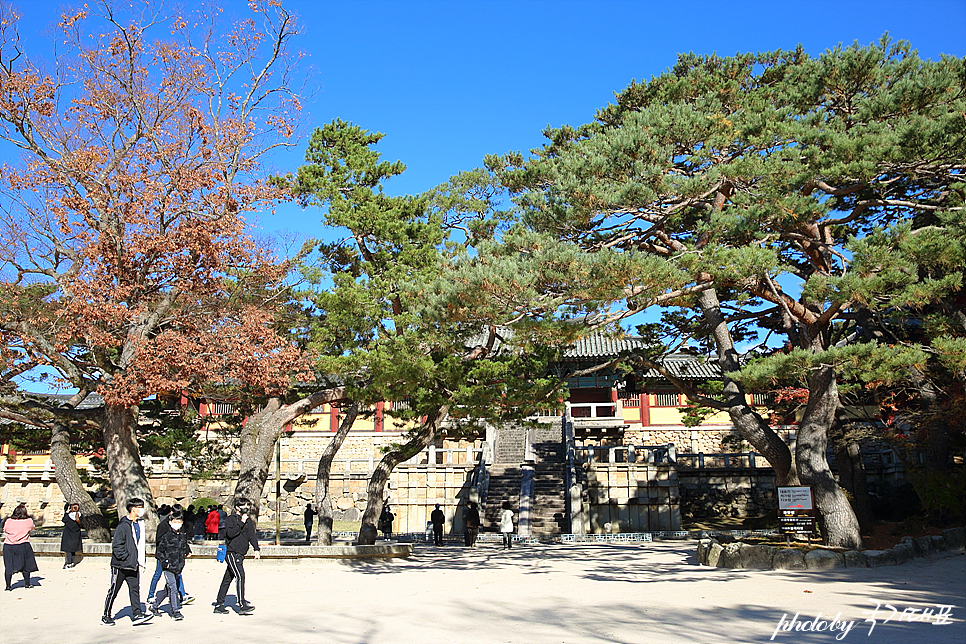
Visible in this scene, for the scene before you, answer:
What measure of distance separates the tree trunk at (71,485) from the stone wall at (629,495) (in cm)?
1224

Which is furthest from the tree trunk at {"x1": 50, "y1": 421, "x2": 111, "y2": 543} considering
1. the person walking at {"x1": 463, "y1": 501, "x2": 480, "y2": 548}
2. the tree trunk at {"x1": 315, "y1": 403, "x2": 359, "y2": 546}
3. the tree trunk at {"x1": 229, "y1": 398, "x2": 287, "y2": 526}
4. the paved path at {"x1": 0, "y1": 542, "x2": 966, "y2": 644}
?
the person walking at {"x1": 463, "y1": 501, "x2": 480, "y2": 548}

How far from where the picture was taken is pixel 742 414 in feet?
42.5

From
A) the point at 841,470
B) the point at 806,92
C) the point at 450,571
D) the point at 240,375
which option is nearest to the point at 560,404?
the point at 450,571

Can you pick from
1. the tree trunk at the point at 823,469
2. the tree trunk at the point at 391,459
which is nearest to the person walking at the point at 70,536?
the tree trunk at the point at 391,459

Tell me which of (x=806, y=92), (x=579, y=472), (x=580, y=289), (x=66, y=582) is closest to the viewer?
(x=580, y=289)

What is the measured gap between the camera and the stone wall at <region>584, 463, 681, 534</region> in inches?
776

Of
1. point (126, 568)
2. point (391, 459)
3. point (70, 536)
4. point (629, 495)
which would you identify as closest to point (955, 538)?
point (629, 495)

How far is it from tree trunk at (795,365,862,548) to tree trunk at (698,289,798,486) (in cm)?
33

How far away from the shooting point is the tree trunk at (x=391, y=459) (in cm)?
1540

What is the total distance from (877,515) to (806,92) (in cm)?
1215

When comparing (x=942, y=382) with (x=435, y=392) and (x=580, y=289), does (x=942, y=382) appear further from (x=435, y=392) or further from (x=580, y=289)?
(x=435, y=392)

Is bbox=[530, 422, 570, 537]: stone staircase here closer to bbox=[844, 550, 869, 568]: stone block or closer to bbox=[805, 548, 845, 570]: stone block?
bbox=[805, 548, 845, 570]: stone block

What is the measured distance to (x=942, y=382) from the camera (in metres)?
12.1

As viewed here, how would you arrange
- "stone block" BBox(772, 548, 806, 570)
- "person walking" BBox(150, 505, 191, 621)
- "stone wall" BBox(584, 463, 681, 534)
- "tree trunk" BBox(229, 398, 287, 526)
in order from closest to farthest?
"person walking" BBox(150, 505, 191, 621) → "stone block" BBox(772, 548, 806, 570) → "tree trunk" BBox(229, 398, 287, 526) → "stone wall" BBox(584, 463, 681, 534)
